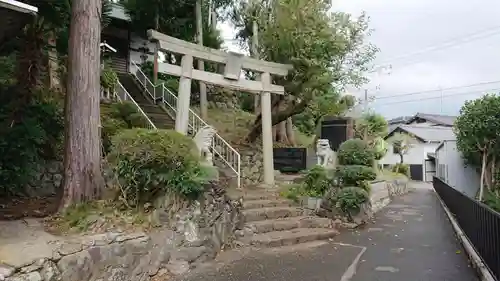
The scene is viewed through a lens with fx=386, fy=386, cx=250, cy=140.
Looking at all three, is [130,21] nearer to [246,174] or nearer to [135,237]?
[246,174]

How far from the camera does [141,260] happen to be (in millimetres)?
4953

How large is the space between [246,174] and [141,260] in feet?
22.8

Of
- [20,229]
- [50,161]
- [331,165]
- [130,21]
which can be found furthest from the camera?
[130,21]

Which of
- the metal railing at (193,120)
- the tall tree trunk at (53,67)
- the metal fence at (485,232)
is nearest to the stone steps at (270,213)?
the metal railing at (193,120)

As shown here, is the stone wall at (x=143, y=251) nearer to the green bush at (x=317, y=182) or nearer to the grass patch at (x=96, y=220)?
the grass patch at (x=96, y=220)

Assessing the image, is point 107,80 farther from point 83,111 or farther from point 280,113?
point 83,111

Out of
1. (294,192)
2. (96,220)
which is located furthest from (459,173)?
(96,220)

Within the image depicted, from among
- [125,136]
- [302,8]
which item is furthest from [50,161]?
[302,8]

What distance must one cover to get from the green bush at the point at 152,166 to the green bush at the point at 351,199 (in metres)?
4.13

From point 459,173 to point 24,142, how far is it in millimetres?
18113

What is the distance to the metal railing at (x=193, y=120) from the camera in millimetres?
10359

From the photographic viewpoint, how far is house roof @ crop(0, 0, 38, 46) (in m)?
4.09

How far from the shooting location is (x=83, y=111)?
553cm

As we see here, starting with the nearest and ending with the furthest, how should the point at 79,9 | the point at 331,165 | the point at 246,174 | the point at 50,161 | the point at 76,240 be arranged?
the point at 76,240 → the point at 79,9 → the point at 50,161 → the point at 331,165 → the point at 246,174
